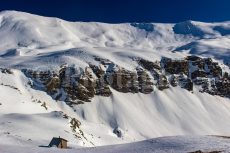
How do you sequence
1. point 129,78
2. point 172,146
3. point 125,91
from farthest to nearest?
point 129,78
point 125,91
point 172,146

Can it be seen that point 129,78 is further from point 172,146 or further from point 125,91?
point 172,146

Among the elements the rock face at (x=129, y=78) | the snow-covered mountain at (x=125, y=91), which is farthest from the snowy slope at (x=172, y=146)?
the rock face at (x=129, y=78)

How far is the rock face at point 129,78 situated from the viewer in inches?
5910

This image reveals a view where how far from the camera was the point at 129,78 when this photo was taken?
542 ft

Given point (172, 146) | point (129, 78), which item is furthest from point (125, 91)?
point (172, 146)

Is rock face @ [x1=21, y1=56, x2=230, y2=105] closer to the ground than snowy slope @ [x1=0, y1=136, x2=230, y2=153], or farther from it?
farther from it

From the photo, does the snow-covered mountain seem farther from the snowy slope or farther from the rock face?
the snowy slope

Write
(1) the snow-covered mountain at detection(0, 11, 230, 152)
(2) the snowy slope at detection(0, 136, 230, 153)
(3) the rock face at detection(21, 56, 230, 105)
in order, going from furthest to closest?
(3) the rock face at detection(21, 56, 230, 105) → (1) the snow-covered mountain at detection(0, 11, 230, 152) → (2) the snowy slope at detection(0, 136, 230, 153)

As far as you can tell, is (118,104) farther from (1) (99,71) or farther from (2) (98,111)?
(1) (99,71)

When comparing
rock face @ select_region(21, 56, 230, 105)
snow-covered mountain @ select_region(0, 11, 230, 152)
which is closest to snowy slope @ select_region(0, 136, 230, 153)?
snow-covered mountain @ select_region(0, 11, 230, 152)

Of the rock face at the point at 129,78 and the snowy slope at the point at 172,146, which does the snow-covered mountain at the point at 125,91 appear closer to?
the rock face at the point at 129,78

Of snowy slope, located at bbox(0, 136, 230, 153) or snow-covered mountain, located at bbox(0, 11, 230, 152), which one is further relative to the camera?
snow-covered mountain, located at bbox(0, 11, 230, 152)

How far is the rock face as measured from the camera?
5910 inches

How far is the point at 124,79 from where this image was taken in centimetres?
16325
